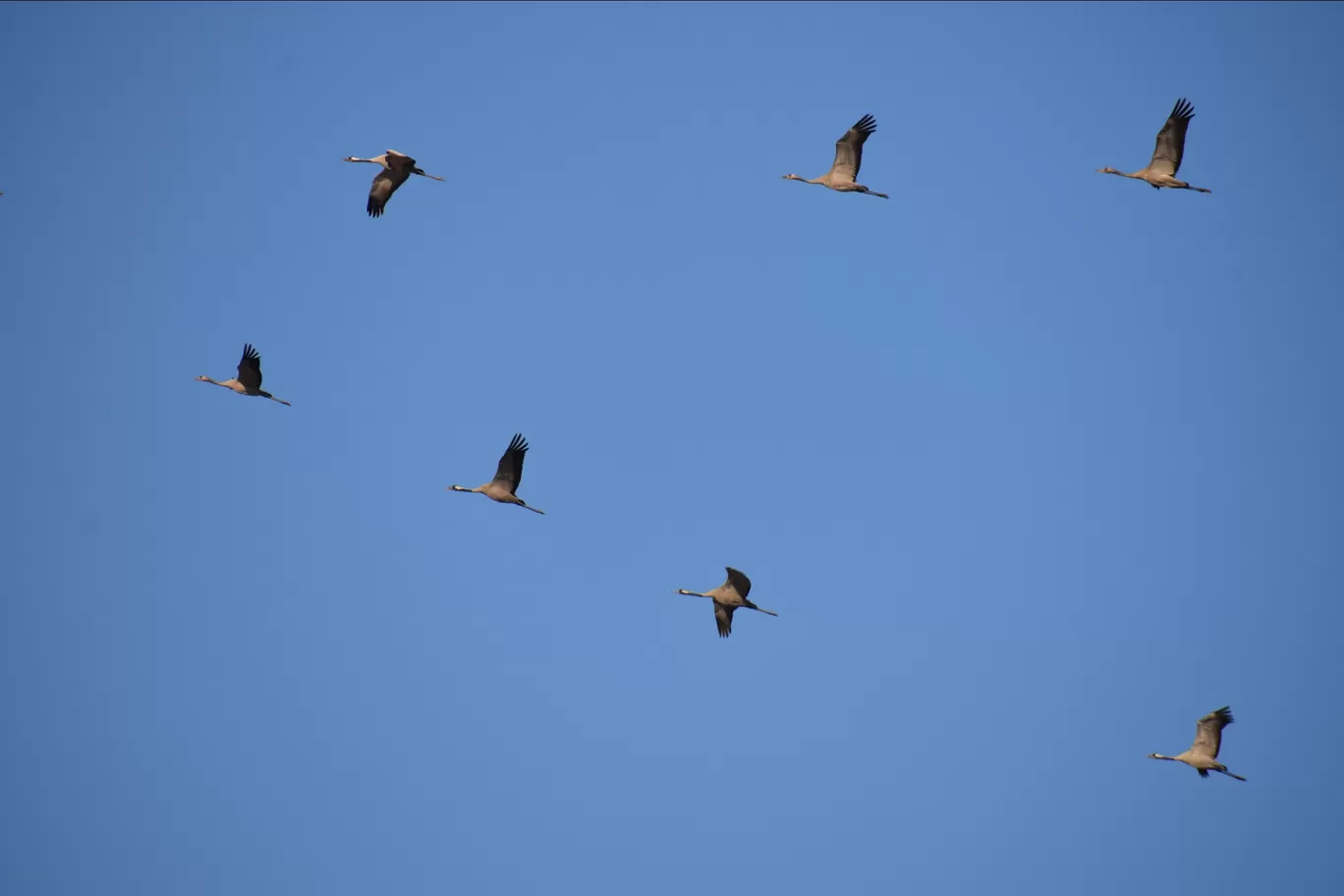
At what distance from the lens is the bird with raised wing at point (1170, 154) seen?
33.3 m

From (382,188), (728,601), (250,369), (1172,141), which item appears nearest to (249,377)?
(250,369)

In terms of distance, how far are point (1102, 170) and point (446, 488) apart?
1763 centimetres

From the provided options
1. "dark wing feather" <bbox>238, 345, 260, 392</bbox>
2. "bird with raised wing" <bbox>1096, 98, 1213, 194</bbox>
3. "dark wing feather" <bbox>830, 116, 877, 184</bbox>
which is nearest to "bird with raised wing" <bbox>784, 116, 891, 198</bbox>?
"dark wing feather" <bbox>830, 116, 877, 184</bbox>

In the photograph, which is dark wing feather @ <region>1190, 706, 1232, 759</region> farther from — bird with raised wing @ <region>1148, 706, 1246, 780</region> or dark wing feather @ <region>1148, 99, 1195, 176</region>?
dark wing feather @ <region>1148, 99, 1195, 176</region>

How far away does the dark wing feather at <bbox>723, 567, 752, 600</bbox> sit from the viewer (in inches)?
1262

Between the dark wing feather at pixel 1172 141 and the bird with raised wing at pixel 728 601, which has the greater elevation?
the dark wing feather at pixel 1172 141

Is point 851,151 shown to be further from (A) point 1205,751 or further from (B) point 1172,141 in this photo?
(A) point 1205,751

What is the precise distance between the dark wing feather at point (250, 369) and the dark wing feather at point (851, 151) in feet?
47.2

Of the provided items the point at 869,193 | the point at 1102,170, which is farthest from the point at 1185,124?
the point at 869,193

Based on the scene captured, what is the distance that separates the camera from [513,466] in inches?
1244

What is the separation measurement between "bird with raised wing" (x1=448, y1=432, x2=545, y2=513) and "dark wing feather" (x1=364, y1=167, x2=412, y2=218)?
6.78 m

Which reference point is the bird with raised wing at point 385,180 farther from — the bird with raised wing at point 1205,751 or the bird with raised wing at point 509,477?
the bird with raised wing at point 1205,751

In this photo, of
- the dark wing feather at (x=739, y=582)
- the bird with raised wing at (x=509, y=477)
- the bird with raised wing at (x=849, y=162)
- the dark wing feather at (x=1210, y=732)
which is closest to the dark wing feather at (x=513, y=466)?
the bird with raised wing at (x=509, y=477)

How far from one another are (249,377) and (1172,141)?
72.4 ft
